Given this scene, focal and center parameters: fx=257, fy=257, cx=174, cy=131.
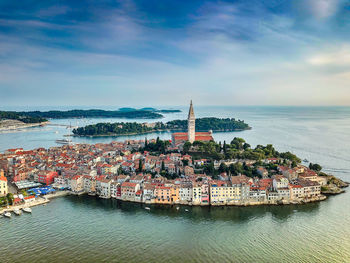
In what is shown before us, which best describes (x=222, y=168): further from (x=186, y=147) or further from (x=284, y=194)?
(x=186, y=147)

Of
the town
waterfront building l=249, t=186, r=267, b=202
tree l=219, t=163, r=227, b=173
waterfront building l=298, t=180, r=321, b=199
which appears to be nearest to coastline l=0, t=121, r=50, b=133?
the town

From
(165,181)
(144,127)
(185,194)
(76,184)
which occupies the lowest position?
(185,194)

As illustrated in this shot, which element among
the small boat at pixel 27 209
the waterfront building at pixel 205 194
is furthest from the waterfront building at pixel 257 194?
the small boat at pixel 27 209

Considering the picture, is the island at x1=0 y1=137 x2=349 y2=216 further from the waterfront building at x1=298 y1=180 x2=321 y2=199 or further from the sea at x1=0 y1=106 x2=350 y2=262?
the sea at x1=0 y1=106 x2=350 y2=262

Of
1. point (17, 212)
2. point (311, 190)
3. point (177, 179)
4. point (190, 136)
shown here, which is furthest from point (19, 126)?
point (311, 190)

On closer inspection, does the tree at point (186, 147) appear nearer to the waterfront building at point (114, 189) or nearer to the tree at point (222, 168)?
the tree at point (222, 168)

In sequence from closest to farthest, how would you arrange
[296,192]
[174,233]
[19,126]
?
[174,233], [296,192], [19,126]

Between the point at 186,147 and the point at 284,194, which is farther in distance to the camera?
the point at 186,147
